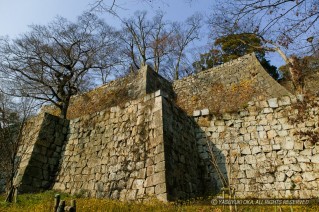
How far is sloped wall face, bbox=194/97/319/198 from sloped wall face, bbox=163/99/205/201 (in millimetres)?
431

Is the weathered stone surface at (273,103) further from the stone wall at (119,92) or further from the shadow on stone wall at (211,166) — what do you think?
the stone wall at (119,92)

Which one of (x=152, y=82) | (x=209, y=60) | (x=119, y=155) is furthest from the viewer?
(x=209, y=60)

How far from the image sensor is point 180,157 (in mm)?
7750

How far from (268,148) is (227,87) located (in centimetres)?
740

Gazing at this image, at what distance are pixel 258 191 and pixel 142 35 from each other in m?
18.8

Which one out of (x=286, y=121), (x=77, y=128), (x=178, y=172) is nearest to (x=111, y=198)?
(x=178, y=172)

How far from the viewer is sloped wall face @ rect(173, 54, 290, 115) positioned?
13.7 metres

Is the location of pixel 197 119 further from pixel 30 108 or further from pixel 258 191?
pixel 30 108

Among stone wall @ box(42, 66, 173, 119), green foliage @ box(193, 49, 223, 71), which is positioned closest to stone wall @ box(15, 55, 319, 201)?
stone wall @ box(42, 66, 173, 119)

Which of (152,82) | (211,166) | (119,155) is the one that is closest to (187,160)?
(211,166)

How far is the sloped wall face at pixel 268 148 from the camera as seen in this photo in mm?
7191

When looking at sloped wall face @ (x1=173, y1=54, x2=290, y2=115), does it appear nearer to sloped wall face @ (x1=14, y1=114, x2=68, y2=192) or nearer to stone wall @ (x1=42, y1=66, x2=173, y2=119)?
stone wall @ (x1=42, y1=66, x2=173, y2=119)

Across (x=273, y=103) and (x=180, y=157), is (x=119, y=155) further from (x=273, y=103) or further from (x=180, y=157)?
(x=273, y=103)

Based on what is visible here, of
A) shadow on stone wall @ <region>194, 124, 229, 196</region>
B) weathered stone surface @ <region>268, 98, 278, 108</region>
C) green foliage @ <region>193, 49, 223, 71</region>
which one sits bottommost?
shadow on stone wall @ <region>194, 124, 229, 196</region>
